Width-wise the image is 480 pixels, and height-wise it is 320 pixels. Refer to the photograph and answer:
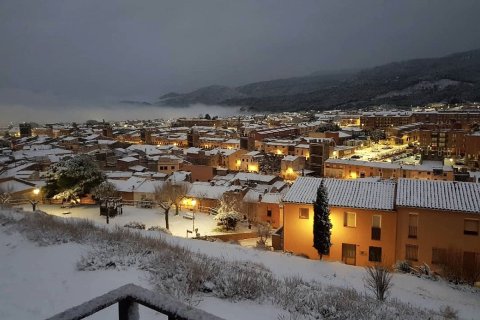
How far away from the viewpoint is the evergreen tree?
1831cm

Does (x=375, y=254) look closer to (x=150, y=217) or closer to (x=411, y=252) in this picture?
(x=411, y=252)

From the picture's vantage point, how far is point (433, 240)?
17.9 m

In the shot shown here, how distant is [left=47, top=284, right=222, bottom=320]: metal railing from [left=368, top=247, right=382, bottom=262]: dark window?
18.0m

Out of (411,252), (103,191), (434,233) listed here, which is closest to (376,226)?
(411,252)

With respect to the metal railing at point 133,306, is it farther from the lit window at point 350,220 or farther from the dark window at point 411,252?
the dark window at point 411,252

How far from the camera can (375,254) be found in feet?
62.2

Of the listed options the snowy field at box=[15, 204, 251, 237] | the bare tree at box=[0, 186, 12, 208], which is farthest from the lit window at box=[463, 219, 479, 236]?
the bare tree at box=[0, 186, 12, 208]

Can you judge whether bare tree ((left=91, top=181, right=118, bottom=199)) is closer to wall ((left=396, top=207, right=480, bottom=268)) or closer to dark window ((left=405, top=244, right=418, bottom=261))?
wall ((left=396, top=207, right=480, bottom=268))

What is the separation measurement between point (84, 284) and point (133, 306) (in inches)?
194

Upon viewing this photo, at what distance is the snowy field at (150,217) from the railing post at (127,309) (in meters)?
23.9

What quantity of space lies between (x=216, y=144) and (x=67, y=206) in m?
60.3

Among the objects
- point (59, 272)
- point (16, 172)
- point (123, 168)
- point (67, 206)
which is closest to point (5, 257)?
point (59, 272)

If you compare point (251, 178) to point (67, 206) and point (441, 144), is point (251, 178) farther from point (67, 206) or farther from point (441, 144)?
point (441, 144)

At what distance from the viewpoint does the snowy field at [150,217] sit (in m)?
27.3
